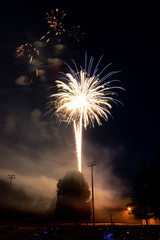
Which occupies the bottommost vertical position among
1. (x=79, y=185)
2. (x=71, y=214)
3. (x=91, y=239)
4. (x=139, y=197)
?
(x=91, y=239)

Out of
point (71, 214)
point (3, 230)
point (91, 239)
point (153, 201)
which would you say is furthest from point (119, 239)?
point (71, 214)

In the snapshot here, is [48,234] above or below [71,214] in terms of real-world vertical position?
below

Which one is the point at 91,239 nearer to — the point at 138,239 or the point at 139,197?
the point at 138,239

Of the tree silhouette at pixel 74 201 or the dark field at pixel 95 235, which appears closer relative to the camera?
the dark field at pixel 95 235

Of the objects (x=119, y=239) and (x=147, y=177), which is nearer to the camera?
(x=119, y=239)

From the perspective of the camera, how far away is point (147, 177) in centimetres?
4122

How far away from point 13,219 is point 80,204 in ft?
129

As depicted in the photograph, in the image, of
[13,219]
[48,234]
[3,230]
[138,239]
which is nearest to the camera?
[48,234]

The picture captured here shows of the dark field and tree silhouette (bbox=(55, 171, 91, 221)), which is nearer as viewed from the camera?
the dark field

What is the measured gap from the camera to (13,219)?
276 ft

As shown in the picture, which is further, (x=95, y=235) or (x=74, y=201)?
(x=74, y=201)

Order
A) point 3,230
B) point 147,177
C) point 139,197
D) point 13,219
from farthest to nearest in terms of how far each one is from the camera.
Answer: point 13,219, point 139,197, point 147,177, point 3,230

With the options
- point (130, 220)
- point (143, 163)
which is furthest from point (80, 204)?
point (130, 220)

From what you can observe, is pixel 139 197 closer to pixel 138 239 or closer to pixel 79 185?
pixel 79 185
